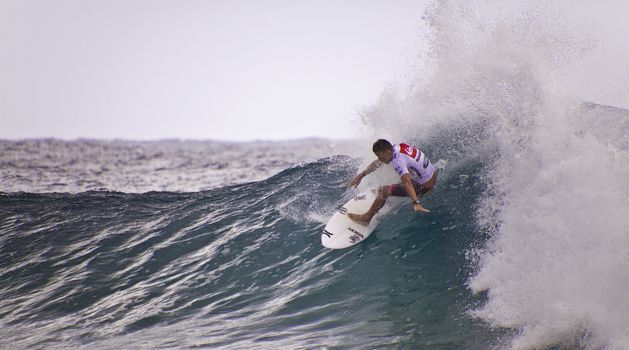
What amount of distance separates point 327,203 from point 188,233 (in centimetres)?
285

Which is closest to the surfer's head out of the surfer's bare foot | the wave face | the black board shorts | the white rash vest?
the white rash vest

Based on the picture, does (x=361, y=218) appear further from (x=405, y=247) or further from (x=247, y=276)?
(x=247, y=276)

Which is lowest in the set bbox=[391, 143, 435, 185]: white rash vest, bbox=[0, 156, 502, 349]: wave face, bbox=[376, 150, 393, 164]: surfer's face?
bbox=[0, 156, 502, 349]: wave face

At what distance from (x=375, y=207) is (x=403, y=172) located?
0.89m

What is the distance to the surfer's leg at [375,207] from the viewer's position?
26.5ft

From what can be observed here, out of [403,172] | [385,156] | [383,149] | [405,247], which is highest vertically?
[383,149]

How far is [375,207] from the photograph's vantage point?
824cm

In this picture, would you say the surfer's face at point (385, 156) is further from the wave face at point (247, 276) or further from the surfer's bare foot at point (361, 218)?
the wave face at point (247, 276)

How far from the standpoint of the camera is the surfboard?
27.3 ft

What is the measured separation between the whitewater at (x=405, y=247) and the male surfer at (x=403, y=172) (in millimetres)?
568

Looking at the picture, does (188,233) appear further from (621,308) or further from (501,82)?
(621,308)

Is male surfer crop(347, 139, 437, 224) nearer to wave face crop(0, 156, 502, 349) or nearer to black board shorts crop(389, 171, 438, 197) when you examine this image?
black board shorts crop(389, 171, 438, 197)

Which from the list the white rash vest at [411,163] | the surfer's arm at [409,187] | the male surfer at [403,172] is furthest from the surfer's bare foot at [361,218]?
the surfer's arm at [409,187]

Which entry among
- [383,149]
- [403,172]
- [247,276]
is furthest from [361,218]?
[247,276]
